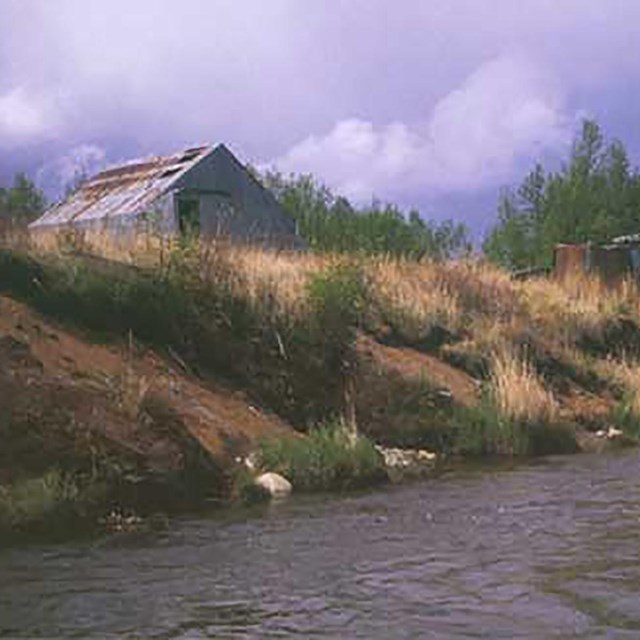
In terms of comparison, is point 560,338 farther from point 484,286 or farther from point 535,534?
point 535,534

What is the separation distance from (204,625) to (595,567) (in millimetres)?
3163

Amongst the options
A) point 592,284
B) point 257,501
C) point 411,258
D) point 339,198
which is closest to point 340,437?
point 257,501

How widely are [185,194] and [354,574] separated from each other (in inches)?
1095

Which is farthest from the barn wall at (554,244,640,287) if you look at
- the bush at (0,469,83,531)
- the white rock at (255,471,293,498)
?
the bush at (0,469,83,531)

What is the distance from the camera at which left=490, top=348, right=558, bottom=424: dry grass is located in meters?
18.7

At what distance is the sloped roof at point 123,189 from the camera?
35594mm

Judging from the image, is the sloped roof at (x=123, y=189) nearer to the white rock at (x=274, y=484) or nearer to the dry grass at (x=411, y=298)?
the dry grass at (x=411, y=298)

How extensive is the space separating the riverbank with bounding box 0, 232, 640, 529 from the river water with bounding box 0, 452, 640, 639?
4.25 ft

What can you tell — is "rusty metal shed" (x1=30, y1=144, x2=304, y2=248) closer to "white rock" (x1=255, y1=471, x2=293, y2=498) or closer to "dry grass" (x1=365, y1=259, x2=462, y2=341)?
"dry grass" (x1=365, y1=259, x2=462, y2=341)

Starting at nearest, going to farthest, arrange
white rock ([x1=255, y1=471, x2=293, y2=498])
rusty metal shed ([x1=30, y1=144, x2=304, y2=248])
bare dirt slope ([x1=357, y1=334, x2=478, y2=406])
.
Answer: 1. white rock ([x1=255, y1=471, x2=293, y2=498])
2. bare dirt slope ([x1=357, y1=334, x2=478, y2=406])
3. rusty metal shed ([x1=30, y1=144, x2=304, y2=248])

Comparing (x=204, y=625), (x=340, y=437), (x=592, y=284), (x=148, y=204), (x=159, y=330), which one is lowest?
(x=204, y=625)

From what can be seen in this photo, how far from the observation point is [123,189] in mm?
37938

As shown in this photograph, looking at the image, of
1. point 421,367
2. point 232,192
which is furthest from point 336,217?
point 421,367

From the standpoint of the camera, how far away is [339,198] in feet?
171
